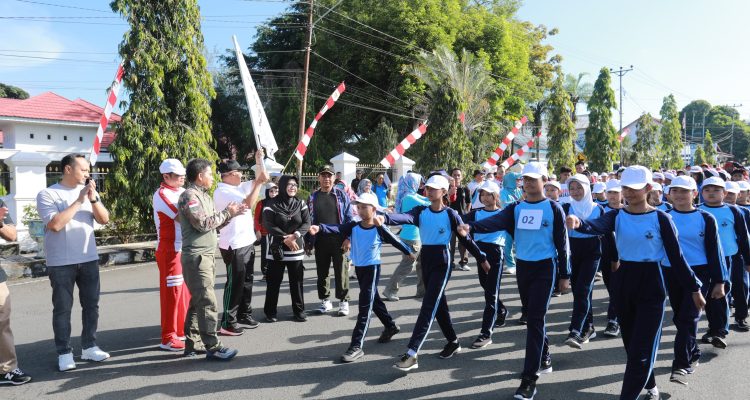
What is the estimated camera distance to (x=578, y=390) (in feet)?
14.5

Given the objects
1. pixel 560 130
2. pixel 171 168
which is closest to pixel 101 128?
pixel 171 168

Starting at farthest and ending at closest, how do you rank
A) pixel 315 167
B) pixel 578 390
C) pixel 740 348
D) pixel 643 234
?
1. pixel 315 167
2. pixel 740 348
3. pixel 578 390
4. pixel 643 234

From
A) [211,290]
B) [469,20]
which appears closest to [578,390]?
[211,290]

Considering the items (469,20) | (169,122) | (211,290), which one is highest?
(469,20)

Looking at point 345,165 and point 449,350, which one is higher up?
point 345,165

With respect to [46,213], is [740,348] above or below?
below

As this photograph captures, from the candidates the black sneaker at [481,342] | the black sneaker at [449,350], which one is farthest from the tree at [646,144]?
the black sneaker at [449,350]

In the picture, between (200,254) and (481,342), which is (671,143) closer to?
(481,342)

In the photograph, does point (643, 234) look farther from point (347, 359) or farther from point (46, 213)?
point (46, 213)

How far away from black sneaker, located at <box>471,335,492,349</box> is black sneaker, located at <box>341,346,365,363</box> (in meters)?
1.21

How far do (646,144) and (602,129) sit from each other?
10107 millimetres

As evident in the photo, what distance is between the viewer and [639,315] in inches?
156

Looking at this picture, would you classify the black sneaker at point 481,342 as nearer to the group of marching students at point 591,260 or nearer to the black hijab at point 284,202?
the group of marching students at point 591,260

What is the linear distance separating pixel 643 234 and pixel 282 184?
4085mm
